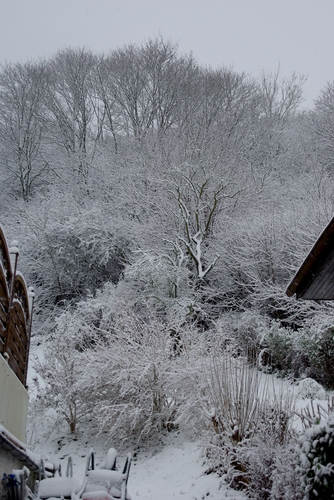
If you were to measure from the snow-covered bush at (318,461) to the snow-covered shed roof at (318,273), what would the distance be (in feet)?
4.01

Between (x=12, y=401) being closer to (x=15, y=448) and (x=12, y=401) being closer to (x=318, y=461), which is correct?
(x=15, y=448)

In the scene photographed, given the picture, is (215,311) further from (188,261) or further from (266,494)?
(266,494)

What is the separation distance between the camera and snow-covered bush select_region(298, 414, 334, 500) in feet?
12.1

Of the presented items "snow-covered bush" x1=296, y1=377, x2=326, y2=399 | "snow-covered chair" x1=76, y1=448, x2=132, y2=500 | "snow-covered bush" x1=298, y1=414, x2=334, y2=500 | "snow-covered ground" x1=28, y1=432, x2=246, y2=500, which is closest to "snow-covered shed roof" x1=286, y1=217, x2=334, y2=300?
"snow-covered bush" x1=298, y1=414, x2=334, y2=500

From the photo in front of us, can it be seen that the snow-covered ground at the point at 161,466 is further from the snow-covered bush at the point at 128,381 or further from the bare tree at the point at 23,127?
the bare tree at the point at 23,127

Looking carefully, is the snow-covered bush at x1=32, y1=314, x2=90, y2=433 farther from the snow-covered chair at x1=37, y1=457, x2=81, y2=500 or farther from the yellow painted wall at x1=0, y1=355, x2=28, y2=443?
the snow-covered chair at x1=37, y1=457, x2=81, y2=500

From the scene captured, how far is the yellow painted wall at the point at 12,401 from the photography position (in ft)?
15.8

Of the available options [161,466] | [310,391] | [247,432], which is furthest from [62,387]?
[247,432]

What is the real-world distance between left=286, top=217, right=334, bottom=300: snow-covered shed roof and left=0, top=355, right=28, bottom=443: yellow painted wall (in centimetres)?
295

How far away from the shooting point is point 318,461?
3771mm

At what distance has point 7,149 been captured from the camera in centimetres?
2550

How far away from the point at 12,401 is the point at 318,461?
3.28 meters

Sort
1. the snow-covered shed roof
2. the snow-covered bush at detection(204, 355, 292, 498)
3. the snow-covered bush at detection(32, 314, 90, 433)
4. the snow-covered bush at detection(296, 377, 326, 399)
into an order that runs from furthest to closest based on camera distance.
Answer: the snow-covered bush at detection(32, 314, 90, 433) → the snow-covered bush at detection(296, 377, 326, 399) → the snow-covered bush at detection(204, 355, 292, 498) → the snow-covered shed roof

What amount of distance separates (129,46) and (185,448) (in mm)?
23451
